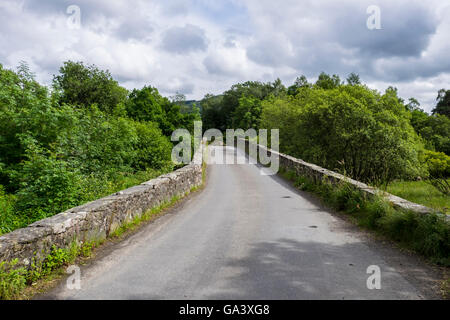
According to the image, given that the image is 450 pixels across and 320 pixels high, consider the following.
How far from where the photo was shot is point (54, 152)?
12719 millimetres

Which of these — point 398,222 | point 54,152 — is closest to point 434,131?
point 398,222

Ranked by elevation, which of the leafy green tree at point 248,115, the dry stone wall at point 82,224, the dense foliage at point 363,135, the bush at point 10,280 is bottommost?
the bush at point 10,280

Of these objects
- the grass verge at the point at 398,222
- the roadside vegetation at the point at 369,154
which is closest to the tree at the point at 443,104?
the roadside vegetation at the point at 369,154

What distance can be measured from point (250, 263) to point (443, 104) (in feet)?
229

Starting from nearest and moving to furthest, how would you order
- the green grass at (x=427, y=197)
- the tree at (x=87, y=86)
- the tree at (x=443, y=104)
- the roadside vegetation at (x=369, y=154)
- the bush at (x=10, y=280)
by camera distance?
the bush at (x=10, y=280)
the roadside vegetation at (x=369, y=154)
the green grass at (x=427, y=197)
the tree at (x=87, y=86)
the tree at (x=443, y=104)

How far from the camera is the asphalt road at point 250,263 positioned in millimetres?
4398

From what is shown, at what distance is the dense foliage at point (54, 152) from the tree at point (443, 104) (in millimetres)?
56350

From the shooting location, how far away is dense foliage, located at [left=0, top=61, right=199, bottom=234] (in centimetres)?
824

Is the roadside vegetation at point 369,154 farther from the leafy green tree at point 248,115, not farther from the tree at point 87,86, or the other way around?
the leafy green tree at point 248,115

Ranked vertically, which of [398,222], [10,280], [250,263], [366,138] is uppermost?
[366,138]

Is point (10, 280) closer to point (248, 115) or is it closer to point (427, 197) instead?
point (427, 197)

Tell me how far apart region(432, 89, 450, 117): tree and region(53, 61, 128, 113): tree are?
55.9 meters

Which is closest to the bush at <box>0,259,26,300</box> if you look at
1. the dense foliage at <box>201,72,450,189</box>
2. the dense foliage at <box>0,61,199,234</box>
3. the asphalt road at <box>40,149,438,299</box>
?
the asphalt road at <box>40,149,438,299</box>
